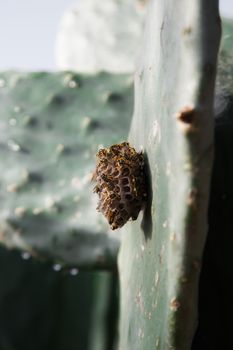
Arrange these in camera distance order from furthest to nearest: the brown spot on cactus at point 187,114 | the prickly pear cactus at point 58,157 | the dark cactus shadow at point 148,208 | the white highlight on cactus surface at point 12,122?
the white highlight on cactus surface at point 12,122 → the prickly pear cactus at point 58,157 → the dark cactus shadow at point 148,208 → the brown spot on cactus at point 187,114

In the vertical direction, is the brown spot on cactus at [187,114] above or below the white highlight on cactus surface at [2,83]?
below

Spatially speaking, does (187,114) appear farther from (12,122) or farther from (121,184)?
(12,122)

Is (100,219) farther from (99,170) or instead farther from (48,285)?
(48,285)

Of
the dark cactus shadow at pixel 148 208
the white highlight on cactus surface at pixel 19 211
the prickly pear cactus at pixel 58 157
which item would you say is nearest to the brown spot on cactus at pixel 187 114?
the dark cactus shadow at pixel 148 208

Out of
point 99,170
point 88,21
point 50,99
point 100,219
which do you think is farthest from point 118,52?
point 99,170

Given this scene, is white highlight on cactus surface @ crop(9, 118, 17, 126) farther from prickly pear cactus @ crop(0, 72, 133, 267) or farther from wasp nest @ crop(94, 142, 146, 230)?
wasp nest @ crop(94, 142, 146, 230)

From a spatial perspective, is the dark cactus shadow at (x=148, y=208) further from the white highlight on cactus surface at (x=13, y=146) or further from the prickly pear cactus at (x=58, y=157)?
the white highlight on cactus surface at (x=13, y=146)

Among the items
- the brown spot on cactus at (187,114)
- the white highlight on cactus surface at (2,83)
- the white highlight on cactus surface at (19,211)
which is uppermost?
the white highlight on cactus surface at (2,83)
